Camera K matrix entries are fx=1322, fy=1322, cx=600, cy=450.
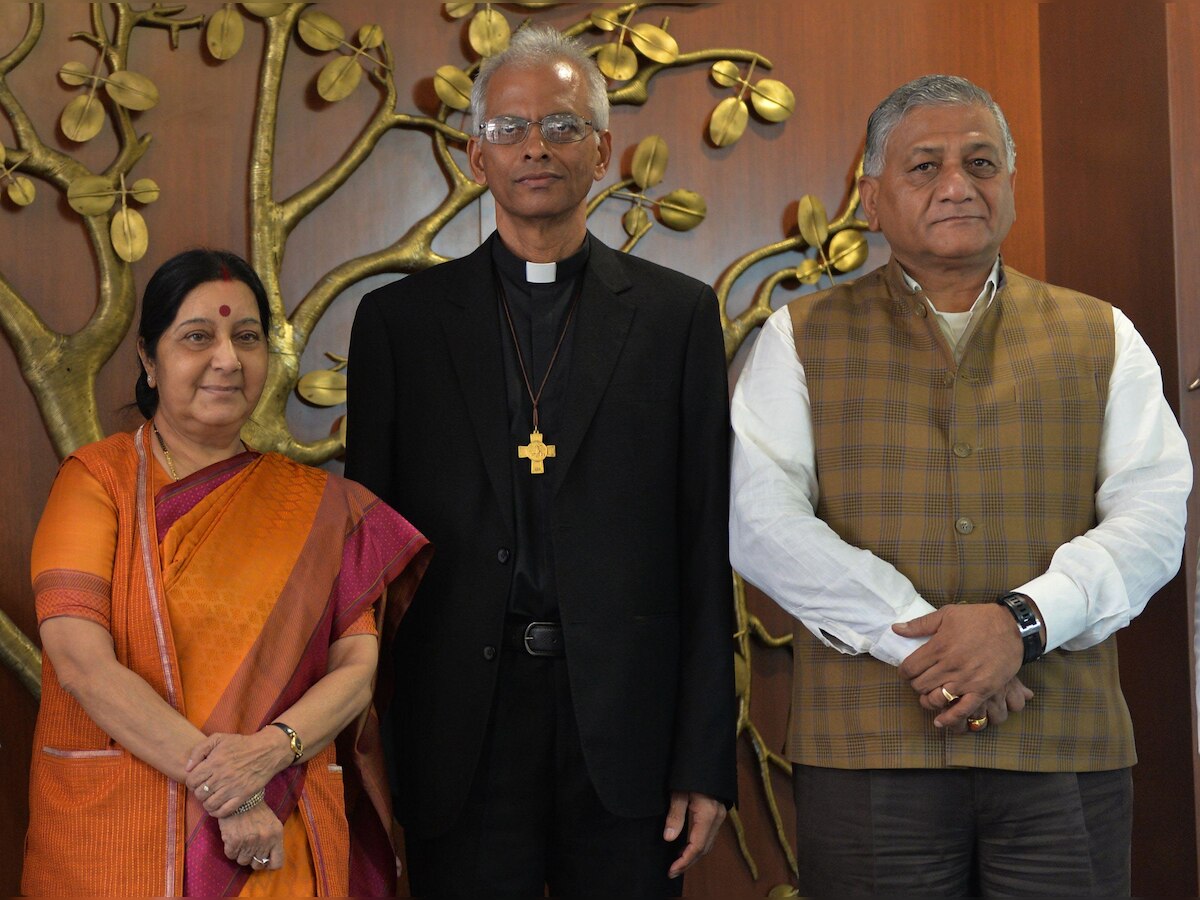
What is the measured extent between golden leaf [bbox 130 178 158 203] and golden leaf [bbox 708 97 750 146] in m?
1.28

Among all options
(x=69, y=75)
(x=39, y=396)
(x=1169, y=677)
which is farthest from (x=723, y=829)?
(x=69, y=75)

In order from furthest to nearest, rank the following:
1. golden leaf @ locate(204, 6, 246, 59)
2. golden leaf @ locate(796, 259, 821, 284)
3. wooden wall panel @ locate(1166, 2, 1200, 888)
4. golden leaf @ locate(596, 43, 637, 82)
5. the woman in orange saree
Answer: golden leaf @ locate(796, 259, 821, 284) → golden leaf @ locate(596, 43, 637, 82) → golden leaf @ locate(204, 6, 246, 59) → wooden wall panel @ locate(1166, 2, 1200, 888) → the woman in orange saree

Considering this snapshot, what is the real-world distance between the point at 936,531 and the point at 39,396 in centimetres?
186

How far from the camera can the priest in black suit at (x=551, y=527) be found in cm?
213

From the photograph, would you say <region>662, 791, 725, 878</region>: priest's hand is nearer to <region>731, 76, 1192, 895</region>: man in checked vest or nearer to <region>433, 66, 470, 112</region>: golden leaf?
<region>731, 76, 1192, 895</region>: man in checked vest

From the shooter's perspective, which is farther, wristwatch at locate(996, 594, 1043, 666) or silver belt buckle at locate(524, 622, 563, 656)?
silver belt buckle at locate(524, 622, 563, 656)

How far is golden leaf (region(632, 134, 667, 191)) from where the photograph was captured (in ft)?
10.1

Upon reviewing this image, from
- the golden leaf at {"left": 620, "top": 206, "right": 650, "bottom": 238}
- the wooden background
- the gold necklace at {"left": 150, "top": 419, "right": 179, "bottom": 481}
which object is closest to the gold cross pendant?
the gold necklace at {"left": 150, "top": 419, "right": 179, "bottom": 481}

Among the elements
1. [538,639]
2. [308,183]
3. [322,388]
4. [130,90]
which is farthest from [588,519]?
[130,90]

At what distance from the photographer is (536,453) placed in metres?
2.21

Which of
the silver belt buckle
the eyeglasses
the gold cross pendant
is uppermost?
the eyeglasses

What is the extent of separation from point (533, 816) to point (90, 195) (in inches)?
64.8

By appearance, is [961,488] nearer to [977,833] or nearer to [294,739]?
[977,833]

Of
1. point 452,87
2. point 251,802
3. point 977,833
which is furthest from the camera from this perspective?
point 452,87
